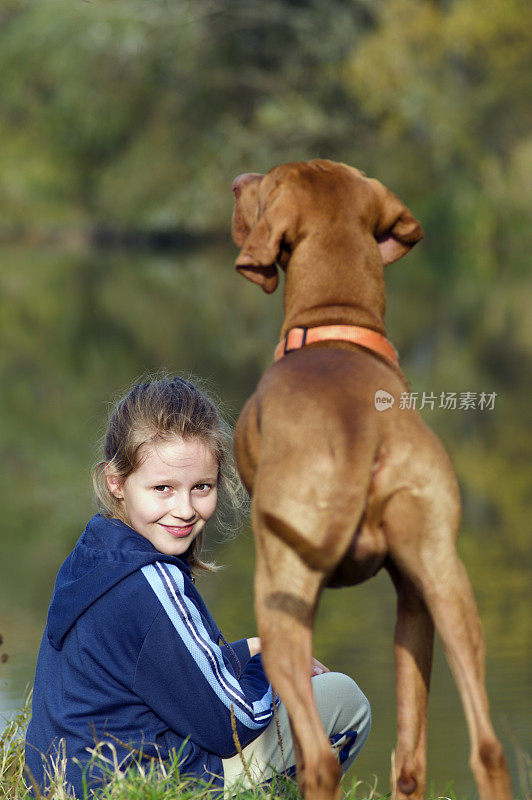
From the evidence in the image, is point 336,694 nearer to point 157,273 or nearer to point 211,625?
point 211,625

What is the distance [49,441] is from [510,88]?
17727 mm

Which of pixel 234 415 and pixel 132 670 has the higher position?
pixel 234 415

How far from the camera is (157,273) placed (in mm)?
26234

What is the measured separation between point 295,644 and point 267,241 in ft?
2.79

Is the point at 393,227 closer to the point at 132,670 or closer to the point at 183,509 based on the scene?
the point at 183,509

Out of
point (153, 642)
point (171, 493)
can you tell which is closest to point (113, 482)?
point (171, 493)

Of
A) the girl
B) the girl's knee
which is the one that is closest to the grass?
the girl

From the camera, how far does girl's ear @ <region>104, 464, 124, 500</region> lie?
10.6 ft

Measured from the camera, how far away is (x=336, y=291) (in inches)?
96.8

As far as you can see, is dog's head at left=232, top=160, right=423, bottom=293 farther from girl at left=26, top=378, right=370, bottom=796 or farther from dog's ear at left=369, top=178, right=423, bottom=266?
girl at left=26, top=378, right=370, bottom=796

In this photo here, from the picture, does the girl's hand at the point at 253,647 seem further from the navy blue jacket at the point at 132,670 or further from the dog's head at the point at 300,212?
the dog's head at the point at 300,212

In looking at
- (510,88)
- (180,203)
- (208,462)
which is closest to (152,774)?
(208,462)

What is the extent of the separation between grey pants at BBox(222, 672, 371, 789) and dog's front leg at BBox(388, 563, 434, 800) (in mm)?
659

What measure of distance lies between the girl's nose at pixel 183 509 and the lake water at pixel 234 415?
1.04 metres
